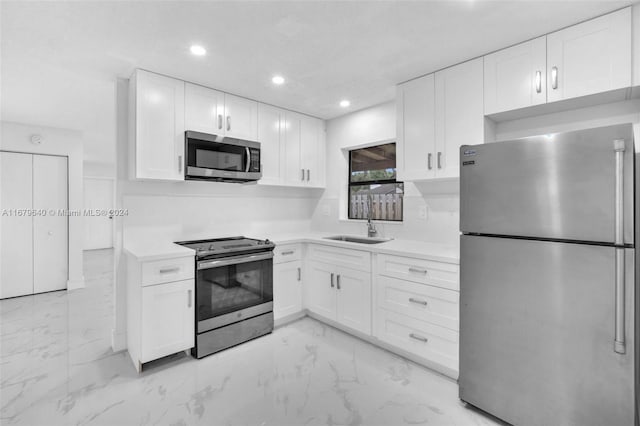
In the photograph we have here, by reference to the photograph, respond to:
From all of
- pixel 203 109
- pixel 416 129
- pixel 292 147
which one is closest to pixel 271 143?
pixel 292 147

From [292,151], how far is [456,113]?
1840 millimetres

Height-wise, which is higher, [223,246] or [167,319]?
[223,246]

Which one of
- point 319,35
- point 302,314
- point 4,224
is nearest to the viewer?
point 319,35

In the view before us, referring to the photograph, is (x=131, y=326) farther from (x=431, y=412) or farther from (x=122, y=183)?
(x=431, y=412)

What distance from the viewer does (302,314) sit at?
3428mm

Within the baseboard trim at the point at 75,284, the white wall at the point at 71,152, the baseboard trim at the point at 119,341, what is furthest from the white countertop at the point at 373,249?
the baseboard trim at the point at 75,284

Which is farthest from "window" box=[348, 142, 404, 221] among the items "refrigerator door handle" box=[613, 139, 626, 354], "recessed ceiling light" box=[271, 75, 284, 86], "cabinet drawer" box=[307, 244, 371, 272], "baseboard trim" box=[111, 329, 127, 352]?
"baseboard trim" box=[111, 329, 127, 352]

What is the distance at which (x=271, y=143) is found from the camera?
3.41 meters

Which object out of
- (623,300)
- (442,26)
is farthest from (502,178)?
(442,26)

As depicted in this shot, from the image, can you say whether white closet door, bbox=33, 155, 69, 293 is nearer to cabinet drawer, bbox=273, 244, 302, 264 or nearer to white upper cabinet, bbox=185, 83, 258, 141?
white upper cabinet, bbox=185, 83, 258, 141

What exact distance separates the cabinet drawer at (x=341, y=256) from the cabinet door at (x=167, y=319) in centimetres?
128

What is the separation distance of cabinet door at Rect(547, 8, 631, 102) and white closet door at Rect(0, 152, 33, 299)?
5906 millimetres

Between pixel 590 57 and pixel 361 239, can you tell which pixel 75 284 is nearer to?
pixel 361 239

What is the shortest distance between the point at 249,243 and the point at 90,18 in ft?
6.60
